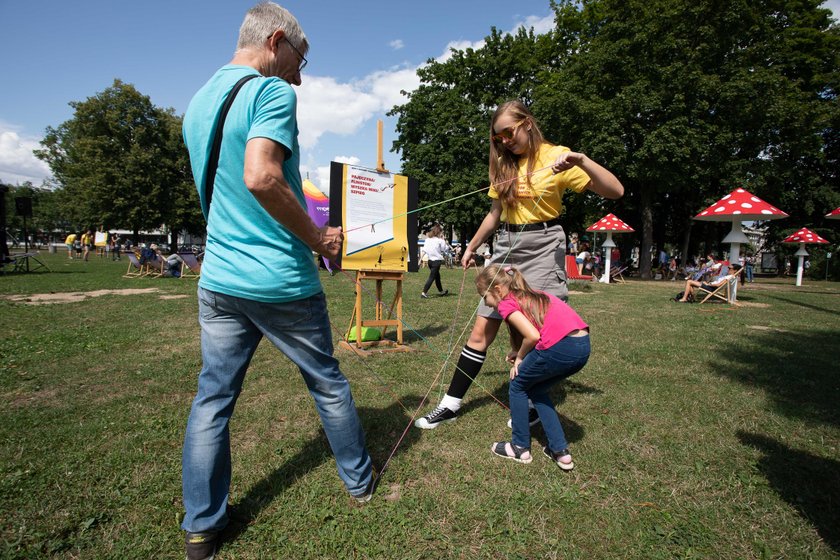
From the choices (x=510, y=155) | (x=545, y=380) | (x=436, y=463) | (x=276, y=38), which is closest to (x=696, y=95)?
(x=510, y=155)

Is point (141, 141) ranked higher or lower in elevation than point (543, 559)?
higher

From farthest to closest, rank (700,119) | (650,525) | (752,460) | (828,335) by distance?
(700,119)
(828,335)
(752,460)
(650,525)

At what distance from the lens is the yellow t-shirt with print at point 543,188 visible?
267 centimetres

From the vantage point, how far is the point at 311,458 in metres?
2.67

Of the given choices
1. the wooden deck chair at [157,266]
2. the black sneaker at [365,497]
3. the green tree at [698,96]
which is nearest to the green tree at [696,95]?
the green tree at [698,96]

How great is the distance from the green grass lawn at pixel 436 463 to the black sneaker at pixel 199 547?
0.07 meters

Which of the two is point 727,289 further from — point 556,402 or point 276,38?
point 276,38

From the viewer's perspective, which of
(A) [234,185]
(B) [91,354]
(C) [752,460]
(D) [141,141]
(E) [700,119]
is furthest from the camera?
(D) [141,141]

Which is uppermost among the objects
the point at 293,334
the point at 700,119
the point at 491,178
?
the point at 700,119

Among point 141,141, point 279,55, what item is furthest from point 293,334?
point 141,141

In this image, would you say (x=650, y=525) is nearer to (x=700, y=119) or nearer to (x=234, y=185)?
(x=234, y=185)

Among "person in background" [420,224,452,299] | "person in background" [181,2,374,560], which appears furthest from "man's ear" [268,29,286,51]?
"person in background" [420,224,452,299]

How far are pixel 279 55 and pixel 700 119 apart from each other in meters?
22.3

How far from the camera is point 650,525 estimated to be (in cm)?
211
